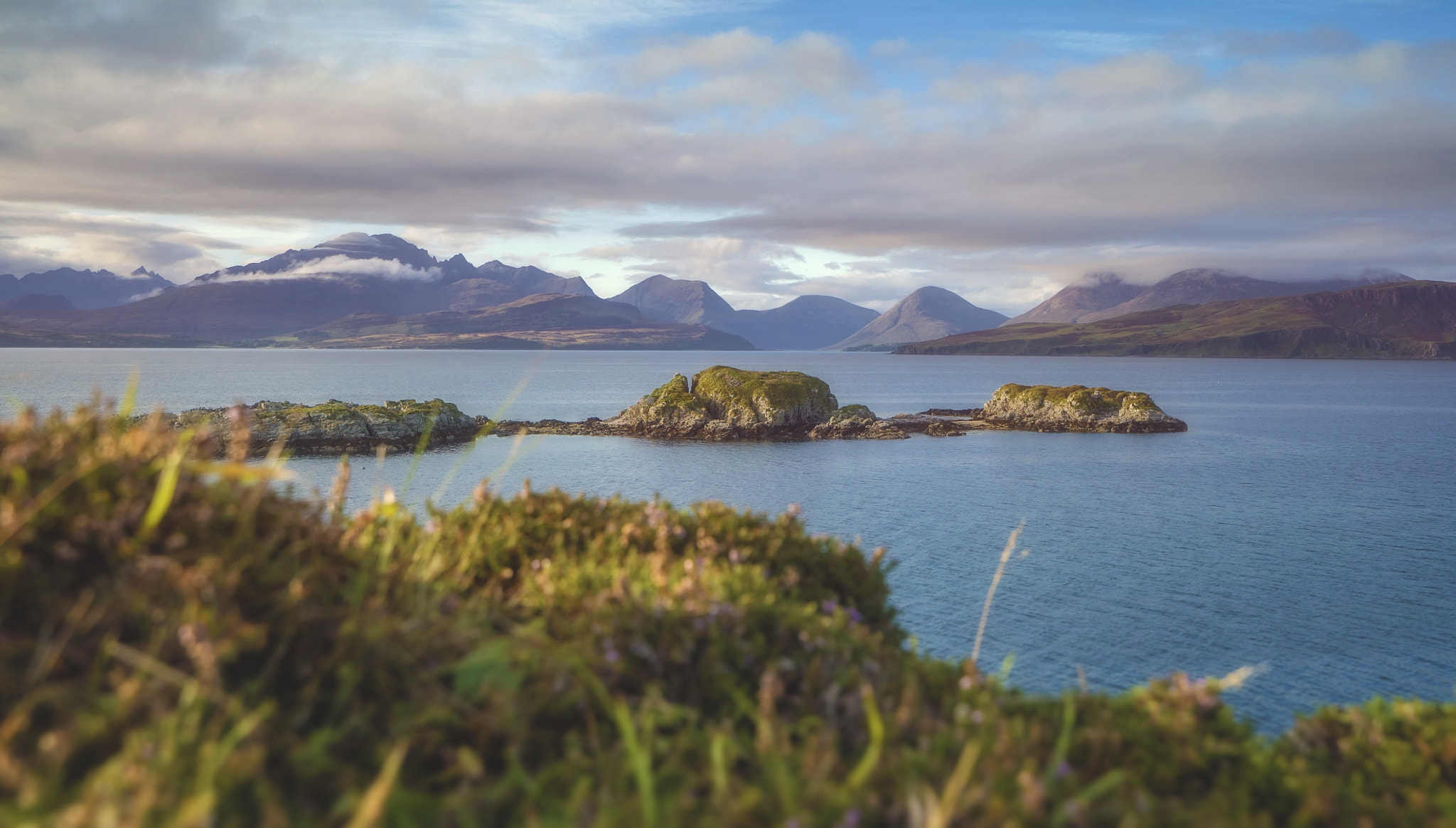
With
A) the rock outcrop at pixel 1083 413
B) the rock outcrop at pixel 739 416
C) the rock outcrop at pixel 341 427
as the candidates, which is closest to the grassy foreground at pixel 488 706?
the rock outcrop at pixel 341 427

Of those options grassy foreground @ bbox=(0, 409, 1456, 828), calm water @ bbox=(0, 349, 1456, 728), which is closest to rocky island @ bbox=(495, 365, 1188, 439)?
calm water @ bbox=(0, 349, 1456, 728)

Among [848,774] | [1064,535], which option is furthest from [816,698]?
[1064,535]

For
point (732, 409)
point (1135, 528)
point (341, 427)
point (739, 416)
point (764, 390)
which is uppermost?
point (764, 390)

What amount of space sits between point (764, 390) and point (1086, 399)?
143 feet

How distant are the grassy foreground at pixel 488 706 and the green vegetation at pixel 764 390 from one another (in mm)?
94112

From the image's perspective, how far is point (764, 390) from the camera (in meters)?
101

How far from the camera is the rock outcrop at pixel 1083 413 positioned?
106875mm

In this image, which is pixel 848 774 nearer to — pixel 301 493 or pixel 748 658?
pixel 748 658

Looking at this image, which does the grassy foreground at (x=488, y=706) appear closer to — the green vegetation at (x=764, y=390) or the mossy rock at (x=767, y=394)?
the mossy rock at (x=767, y=394)

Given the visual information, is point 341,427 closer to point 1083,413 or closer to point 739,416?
point 739,416

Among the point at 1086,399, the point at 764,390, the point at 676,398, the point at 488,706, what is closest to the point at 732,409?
the point at 764,390

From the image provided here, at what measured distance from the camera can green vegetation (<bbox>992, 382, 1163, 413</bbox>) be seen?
108938mm

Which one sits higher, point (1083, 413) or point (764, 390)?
point (764, 390)

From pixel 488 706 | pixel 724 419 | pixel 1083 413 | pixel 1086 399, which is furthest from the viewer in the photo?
pixel 1086 399
